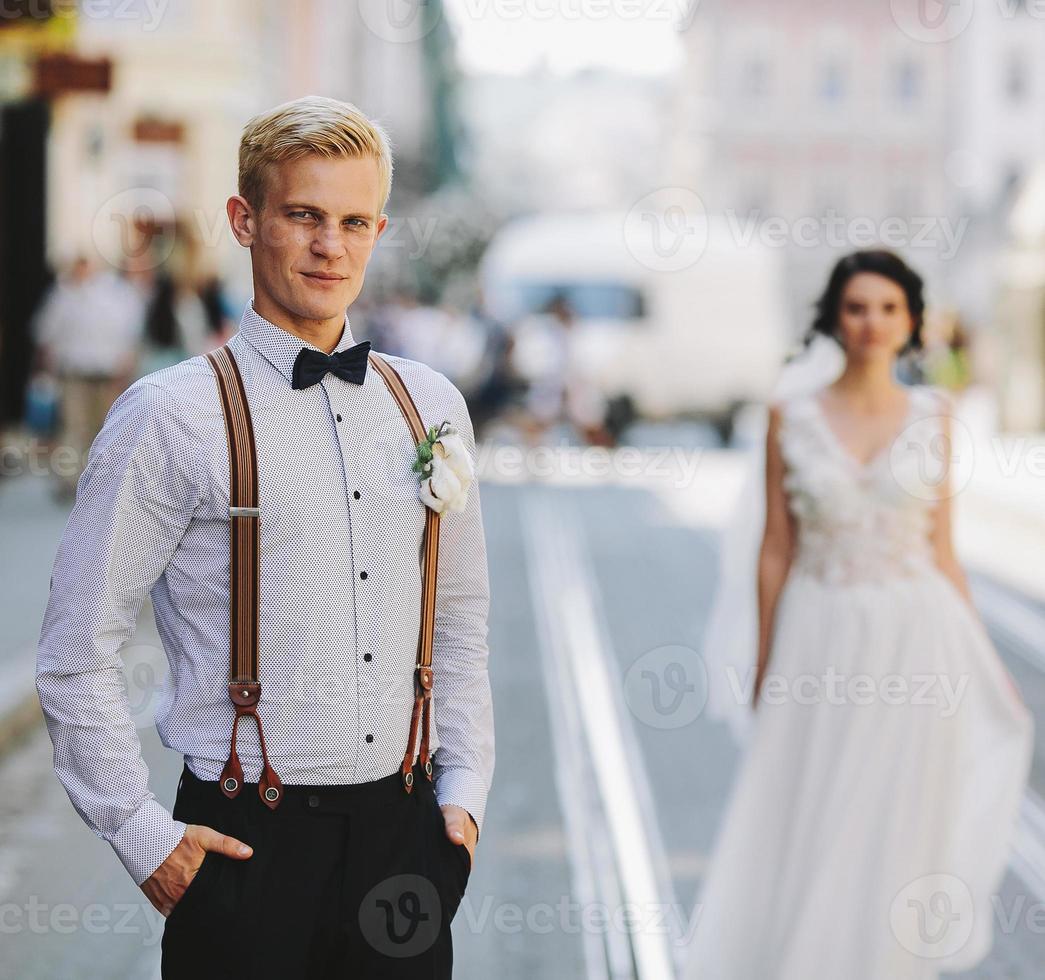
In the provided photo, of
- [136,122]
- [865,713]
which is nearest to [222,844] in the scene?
[865,713]

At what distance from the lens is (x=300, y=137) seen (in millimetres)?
2666

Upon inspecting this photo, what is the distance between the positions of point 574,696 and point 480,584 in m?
6.49

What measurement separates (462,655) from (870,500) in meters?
2.38

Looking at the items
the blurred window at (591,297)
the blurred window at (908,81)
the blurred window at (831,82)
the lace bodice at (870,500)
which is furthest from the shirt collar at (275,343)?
the blurred window at (908,81)

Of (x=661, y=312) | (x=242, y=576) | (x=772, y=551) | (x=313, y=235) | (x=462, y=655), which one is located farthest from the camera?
(x=661, y=312)

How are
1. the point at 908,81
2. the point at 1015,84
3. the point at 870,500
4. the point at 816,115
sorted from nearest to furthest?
the point at 870,500 → the point at 1015,84 → the point at 908,81 → the point at 816,115

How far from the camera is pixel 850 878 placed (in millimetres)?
4910

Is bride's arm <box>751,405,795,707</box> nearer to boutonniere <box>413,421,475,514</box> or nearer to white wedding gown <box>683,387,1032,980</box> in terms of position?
white wedding gown <box>683,387,1032,980</box>

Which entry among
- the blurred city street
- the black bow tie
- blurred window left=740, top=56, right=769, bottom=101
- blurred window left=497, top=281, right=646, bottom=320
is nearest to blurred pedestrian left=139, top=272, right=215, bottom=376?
the blurred city street

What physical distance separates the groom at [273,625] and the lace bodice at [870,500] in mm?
2529

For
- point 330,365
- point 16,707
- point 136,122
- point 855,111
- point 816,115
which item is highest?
point 855,111

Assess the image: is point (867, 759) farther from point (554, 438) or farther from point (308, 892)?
point (554, 438)

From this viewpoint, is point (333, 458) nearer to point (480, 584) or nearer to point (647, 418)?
point (480, 584)

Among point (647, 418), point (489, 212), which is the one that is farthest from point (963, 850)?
point (489, 212)
